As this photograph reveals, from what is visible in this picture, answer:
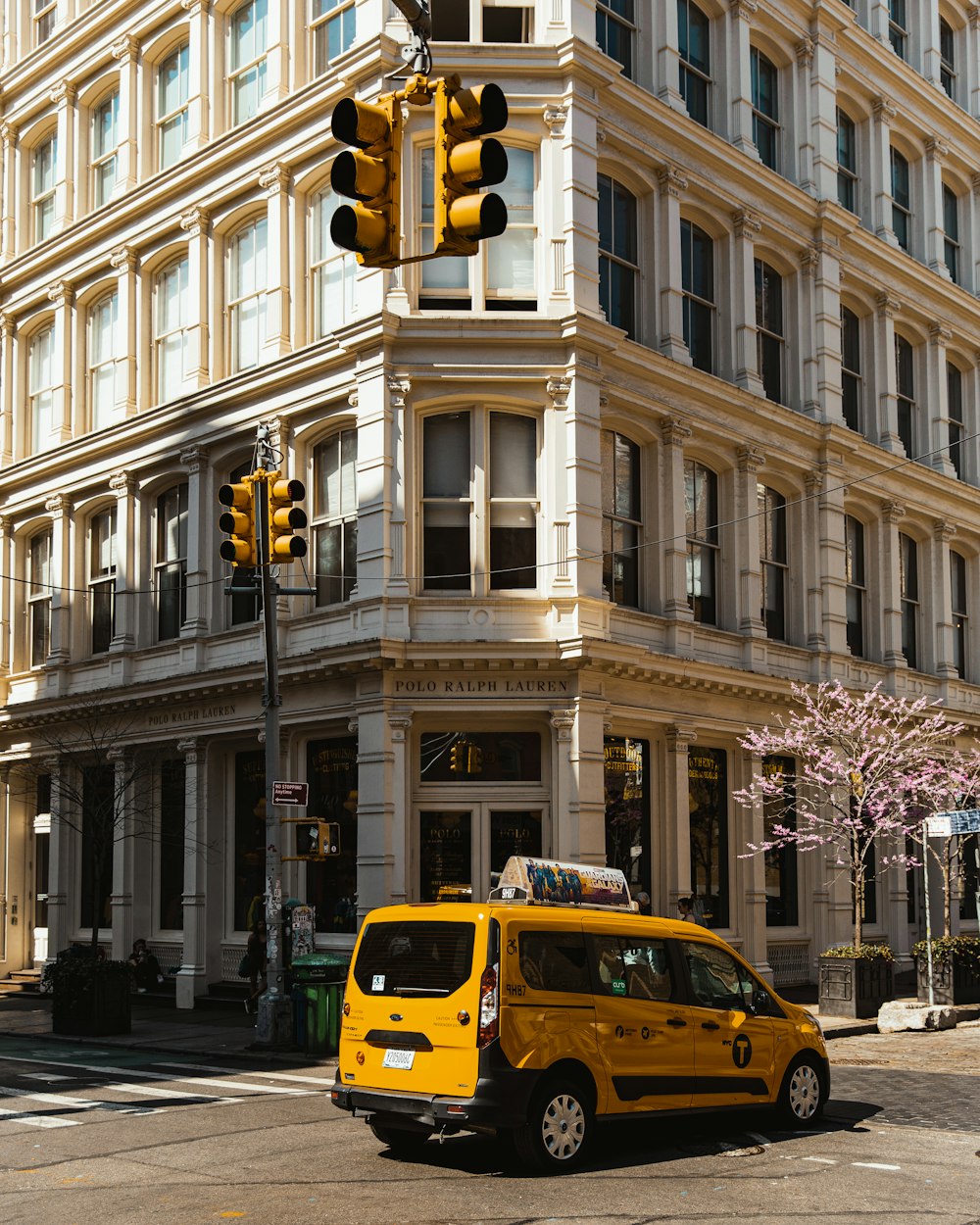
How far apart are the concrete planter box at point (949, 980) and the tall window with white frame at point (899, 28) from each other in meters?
21.5

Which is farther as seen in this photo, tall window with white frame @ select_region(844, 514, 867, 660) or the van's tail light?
tall window with white frame @ select_region(844, 514, 867, 660)

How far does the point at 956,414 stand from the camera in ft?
124

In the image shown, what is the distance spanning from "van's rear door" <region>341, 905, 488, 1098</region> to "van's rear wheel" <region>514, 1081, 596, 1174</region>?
1.84ft

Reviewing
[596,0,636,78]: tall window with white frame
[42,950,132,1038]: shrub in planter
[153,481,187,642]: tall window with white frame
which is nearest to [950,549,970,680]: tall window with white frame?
[596,0,636,78]: tall window with white frame

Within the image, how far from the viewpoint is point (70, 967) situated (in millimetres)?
23672

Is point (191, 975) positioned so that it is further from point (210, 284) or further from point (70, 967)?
point (210, 284)

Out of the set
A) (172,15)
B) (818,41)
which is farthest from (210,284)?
(818,41)

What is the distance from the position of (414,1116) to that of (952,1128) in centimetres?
516

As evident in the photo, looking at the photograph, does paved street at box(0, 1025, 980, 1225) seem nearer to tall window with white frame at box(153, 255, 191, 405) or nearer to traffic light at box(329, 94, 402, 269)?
traffic light at box(329, 94, 402, 269)

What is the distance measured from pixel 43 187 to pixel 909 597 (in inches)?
858

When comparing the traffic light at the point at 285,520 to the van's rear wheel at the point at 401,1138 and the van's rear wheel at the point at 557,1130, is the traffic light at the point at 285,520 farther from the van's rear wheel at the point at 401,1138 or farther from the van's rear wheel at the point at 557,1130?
the van's rear wheel at the point at 557,1130

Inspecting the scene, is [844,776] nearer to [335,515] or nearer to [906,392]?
[335,515]

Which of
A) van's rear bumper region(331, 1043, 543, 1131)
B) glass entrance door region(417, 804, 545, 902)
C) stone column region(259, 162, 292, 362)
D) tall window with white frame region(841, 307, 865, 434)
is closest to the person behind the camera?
van's rear bumper region(331, 1043, 543, 1131)

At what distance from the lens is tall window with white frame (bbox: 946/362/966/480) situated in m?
37.0
